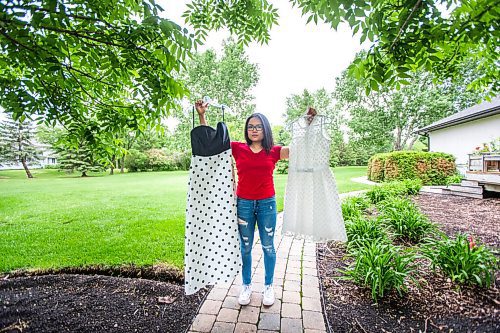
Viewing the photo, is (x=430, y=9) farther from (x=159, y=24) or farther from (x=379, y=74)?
(x=159, y=24)

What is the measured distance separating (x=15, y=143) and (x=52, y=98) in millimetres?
23517

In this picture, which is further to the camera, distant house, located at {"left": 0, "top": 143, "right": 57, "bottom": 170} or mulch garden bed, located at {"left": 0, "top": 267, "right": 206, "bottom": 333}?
distant house, located at {"left": 0, "top": 143, "right": 57, "bottom": 170}

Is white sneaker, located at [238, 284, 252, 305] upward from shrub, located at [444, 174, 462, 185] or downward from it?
downward

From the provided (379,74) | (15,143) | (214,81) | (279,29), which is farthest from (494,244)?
(15,143)

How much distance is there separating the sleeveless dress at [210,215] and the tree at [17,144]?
21.8 meters

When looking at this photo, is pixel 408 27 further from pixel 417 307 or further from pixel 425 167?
pixel 425 167

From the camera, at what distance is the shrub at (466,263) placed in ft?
7.99

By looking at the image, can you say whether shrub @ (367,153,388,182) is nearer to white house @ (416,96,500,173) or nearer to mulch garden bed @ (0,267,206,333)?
white house @ (416,96,500,173)

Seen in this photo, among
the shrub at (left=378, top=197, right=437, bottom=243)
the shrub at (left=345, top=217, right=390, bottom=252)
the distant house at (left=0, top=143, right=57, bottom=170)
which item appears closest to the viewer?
the shrub at (left=345, top=217, right=390, bottom=252)

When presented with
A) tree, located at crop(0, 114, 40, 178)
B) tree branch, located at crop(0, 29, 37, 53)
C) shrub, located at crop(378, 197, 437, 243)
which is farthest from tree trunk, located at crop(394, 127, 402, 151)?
tree, located at crop(0, 114, 40, 178)

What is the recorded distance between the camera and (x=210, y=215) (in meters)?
2.16

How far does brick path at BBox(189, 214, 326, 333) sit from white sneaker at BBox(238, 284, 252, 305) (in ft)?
0.12

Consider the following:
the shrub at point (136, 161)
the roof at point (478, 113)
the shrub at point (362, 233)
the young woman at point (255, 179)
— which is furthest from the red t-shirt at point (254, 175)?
the shrub at point (136, 161)

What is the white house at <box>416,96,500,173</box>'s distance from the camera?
34.8 feet
